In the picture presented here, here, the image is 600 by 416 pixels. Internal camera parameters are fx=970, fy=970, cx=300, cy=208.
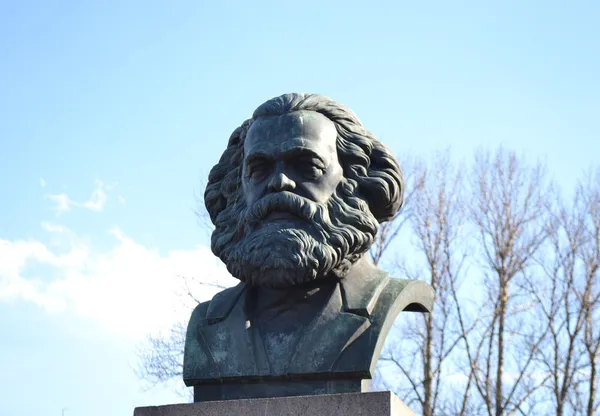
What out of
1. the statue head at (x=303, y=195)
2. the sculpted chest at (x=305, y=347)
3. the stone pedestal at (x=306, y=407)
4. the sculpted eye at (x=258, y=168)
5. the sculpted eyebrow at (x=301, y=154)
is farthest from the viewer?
the sculpted eye at (x=258, y=168)

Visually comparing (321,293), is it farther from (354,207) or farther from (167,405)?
Answer: (167,405)

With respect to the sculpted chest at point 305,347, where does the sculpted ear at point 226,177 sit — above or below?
above

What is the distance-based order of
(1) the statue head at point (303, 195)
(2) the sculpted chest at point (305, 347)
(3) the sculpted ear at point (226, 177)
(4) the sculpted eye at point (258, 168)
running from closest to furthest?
(2) the sculpted chest at point (305, 347), (1) the statue head at point (303, 195), (4) the sculpted eye at point (258, 168), (3) the sculpted ear at point (226, 177)

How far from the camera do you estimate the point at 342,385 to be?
201 inches

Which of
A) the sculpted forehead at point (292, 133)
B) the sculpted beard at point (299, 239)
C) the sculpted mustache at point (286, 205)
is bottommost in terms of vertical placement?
the sculpted beard at point (299, 239)

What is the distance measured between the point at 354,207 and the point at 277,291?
2.10ft

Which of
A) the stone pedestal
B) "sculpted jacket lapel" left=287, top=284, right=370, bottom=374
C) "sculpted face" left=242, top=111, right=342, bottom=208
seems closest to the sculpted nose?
"sculpted face" left=242, top=111, right=342, bottom=208

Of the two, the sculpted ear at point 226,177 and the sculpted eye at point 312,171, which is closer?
the sculpted eye at point 312,171

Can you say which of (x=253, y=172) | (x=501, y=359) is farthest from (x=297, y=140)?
(x=501, y=359)

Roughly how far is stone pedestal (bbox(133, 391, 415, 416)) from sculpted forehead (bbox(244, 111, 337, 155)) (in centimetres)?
139

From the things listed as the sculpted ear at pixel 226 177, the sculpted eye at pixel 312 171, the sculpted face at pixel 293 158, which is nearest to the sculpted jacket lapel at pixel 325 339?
the sculpted face at pixel 293 158

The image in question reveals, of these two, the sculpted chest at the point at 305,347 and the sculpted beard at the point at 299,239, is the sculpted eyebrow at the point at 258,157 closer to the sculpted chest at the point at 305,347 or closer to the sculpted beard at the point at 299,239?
the sculpted beard at the point at 299,239

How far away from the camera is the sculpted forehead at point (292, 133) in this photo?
5.41m

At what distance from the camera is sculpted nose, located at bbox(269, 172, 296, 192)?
17.4ft
